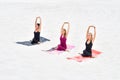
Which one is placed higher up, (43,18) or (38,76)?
(43,18)

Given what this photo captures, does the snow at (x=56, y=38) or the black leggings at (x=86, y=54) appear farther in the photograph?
the black leggings at (x=86, y=54)

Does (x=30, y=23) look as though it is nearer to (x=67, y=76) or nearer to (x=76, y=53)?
(x=76, y=53)

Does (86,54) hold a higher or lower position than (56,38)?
lower

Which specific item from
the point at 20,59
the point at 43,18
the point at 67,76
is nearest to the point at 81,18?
the point at 43,18

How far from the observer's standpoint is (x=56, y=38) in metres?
21.1

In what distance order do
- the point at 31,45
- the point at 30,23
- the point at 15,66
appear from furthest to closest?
1. the point at 30,23
2. the point at 31,45
3. the point at 15,66

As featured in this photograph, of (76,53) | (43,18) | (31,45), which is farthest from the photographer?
(43,18)

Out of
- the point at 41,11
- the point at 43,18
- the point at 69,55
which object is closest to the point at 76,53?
the point at 69,55

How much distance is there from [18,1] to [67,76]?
2286 cm

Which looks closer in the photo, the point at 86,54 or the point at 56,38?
the point at 86,54

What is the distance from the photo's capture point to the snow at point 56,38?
14.8 m

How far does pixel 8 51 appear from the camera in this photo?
701 inches

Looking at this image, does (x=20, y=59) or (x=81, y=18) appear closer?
(x=20, y=59)

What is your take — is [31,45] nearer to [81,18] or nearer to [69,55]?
[69,55]
